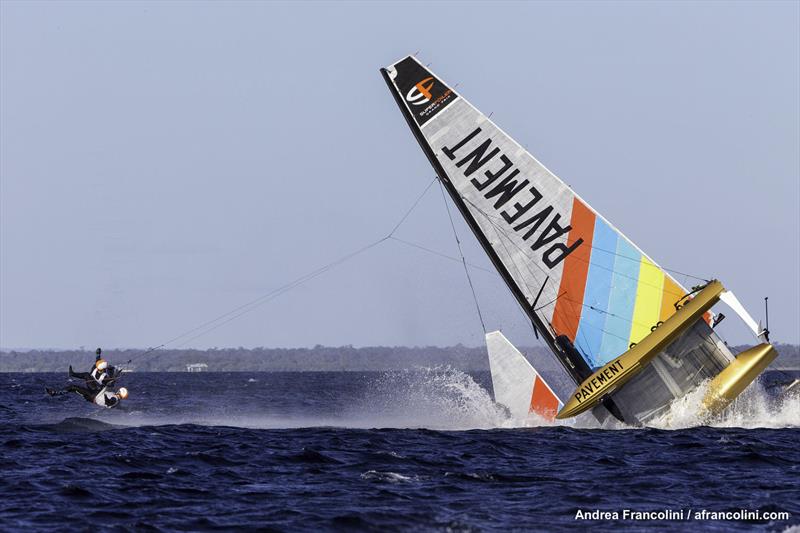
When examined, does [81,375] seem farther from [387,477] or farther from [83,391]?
[387,477]

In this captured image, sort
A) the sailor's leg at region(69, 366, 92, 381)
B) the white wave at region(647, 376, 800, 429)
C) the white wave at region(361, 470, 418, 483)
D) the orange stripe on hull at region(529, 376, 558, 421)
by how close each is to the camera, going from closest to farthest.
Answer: the white wave at region(361, 470, 418, 483) → the white wave at region(647, 376, 800, 429) → the sailor's leg at region(69, 366, 92, 381) → the orange stripe on hull at region(529, 376, 558, 421)

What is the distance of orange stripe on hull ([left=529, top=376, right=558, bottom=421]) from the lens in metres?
21.7

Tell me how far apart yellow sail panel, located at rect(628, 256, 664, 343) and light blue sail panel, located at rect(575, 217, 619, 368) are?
1.77ft

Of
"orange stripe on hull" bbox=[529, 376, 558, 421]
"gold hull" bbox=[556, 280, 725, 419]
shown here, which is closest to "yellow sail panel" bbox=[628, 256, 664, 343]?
"gold hull" bbox=[556, 280, 725, 419]

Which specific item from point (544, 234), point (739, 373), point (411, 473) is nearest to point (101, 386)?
point (411, 473)

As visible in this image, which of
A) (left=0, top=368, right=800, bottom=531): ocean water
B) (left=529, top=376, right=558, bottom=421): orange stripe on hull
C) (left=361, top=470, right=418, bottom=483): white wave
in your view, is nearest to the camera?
(left=0, top=368, right=800, bottom=531): ocean water

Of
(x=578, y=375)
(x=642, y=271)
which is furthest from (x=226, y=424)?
(x=642, y=271)

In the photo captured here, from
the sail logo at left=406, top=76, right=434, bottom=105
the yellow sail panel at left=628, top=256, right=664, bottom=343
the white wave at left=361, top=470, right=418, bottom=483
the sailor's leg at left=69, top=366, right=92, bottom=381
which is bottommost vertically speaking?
the white wave at left=361, top=470, right=418, bottom=483

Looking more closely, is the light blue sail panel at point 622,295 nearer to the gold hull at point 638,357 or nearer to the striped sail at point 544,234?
the striped sail at point 544,234

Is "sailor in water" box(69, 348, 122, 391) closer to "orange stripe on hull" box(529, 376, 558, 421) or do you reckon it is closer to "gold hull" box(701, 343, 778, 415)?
"orange stripe on hull" box(529, 376, 558, 421)

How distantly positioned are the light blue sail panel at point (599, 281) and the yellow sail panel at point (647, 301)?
539 millimetres

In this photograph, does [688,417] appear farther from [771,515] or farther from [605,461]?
[771,515]

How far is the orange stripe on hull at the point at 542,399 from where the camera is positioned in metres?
21.7

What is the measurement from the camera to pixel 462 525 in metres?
12.1
